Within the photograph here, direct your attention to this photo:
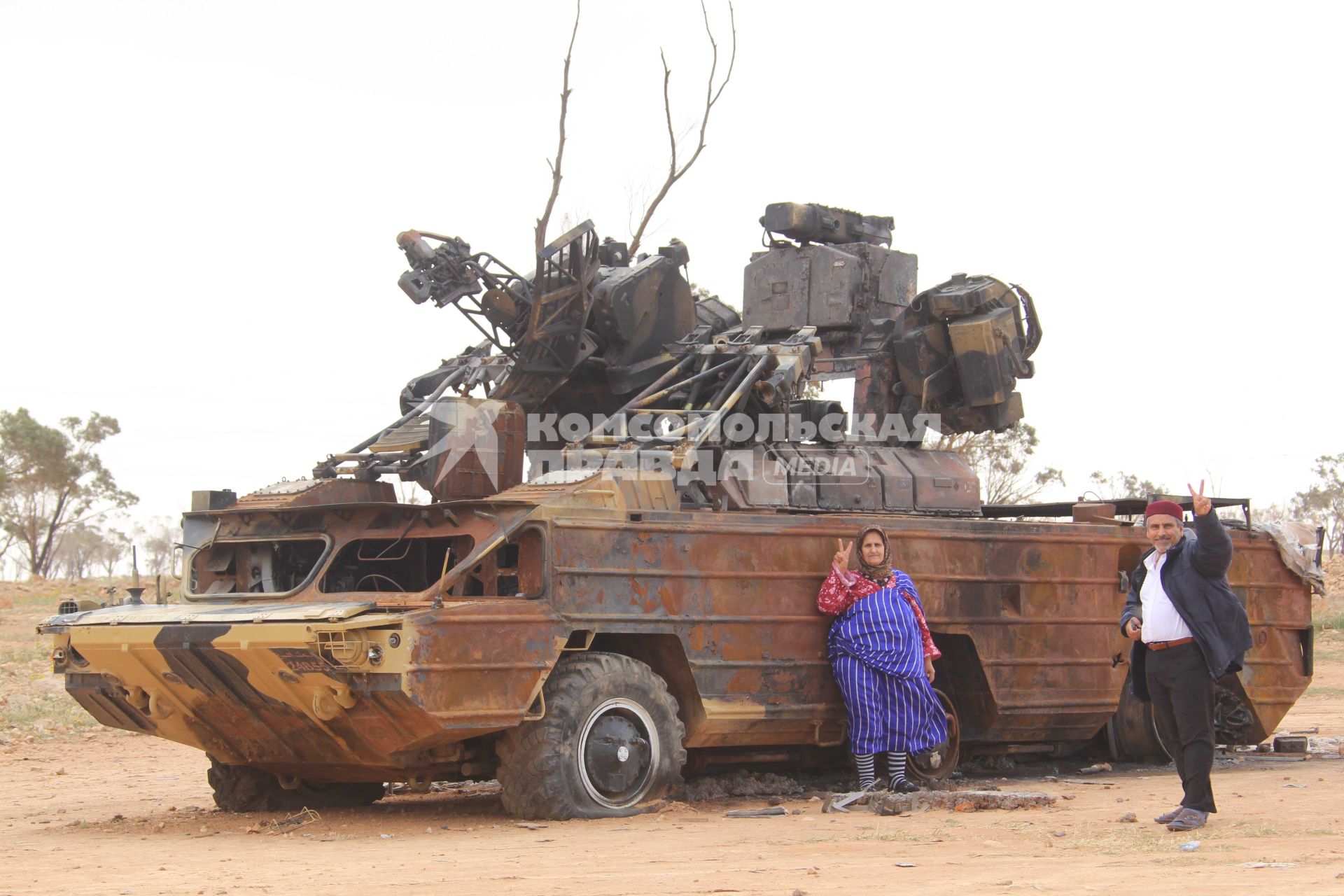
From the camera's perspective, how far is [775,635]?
399 inches

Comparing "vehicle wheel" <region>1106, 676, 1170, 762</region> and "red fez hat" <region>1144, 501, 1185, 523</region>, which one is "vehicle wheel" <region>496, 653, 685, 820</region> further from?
"vehicle wheel" <region>1106, 676, 1170, 762</region>

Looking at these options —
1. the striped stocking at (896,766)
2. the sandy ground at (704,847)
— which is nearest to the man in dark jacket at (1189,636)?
the sandy ground at (704,847)

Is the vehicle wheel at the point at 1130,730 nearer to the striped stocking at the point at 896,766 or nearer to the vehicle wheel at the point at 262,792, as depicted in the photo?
the striped stocking at the point at 896,766

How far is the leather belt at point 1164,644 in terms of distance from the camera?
8.16 m

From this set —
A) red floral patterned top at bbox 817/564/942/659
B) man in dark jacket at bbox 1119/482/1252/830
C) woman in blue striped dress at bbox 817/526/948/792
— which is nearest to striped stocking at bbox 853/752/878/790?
woman in blue striped dress at bbox 817/526/948/792

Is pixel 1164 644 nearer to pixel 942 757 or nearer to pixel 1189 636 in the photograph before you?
pixel 1189 636

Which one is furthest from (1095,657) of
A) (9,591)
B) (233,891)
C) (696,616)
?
(9,591)

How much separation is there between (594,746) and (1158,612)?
3079mm

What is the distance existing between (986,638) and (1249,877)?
4.89 metres

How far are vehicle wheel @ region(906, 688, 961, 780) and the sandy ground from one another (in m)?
0.26

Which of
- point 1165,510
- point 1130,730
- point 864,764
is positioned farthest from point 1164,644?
point 1130,730

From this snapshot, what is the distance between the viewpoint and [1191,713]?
320 inches

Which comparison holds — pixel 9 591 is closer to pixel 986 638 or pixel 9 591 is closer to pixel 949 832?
pixel 986 638

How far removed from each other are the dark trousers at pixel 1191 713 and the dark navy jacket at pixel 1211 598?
0.25 feet
